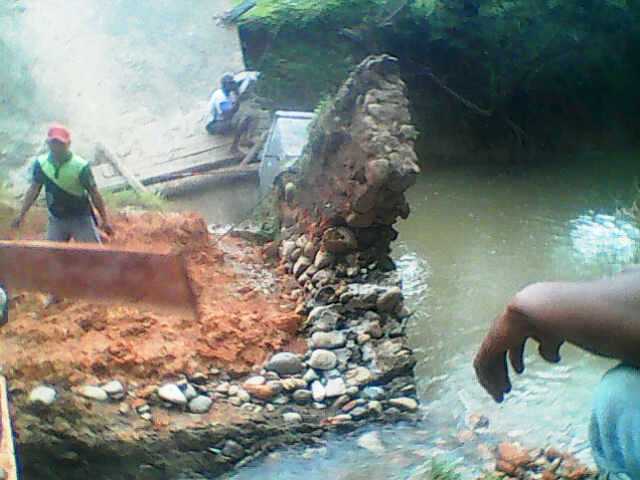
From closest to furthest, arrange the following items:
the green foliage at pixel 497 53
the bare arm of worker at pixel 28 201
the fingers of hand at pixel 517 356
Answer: the fingers of hand at pixel 517 356
the bare arm of worker at pixel 28 201
the green foliage at pixel 497 53

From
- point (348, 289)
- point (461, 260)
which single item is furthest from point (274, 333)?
point (461, 260)

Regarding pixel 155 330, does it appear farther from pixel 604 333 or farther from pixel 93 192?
pixel 604 333

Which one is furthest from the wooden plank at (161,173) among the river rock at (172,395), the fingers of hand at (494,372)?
the fingers of hand at (494,372)

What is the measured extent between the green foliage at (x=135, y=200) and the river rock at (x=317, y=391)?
1.96ft

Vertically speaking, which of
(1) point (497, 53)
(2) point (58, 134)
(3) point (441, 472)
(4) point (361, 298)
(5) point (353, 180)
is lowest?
(3) point (441, 472)

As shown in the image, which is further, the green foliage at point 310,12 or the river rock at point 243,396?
the green foliage at point 310,12

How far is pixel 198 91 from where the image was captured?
220cm

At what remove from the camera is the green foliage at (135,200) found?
210 cm

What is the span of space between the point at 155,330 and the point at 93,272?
0.46 meters

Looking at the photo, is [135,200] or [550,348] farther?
[135,200]

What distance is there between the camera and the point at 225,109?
88.7 inches

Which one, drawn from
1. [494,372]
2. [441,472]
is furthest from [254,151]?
[494,372]

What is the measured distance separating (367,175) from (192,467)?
0.89 meters

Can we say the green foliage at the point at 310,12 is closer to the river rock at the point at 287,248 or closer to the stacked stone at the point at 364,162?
the stacked stone at the point at 364,162
